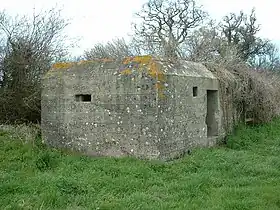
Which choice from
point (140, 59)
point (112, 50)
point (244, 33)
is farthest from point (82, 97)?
point (244, 33)

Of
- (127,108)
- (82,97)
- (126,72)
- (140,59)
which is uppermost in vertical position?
(140,59)

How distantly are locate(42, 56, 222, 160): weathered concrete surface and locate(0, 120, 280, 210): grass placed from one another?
1.34 ft

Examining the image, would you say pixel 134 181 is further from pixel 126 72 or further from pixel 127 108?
pixel 126 72

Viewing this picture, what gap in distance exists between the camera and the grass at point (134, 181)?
6.16 meters

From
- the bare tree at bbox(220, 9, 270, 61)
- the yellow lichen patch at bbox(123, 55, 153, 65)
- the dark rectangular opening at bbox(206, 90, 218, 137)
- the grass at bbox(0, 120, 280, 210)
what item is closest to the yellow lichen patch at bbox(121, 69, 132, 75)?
the yellow lichen patch at bbox(123, 55, 153, 65)

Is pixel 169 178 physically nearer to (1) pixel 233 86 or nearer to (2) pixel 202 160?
(2) pixel 202 160

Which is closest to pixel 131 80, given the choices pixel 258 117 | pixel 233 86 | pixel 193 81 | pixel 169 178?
pixel 193 81

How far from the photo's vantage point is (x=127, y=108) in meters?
9.15

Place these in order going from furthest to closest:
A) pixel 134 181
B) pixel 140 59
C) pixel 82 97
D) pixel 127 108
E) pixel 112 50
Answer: pixel 112 50 < pixel 82 97 < pixel 140 59 < pixel 127 108 < pixel 134 181

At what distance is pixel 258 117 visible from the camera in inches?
565

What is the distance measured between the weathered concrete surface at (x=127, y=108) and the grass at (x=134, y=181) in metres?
0.41

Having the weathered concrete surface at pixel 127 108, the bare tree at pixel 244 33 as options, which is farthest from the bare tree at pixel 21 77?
the bare tree at pixel 244 33

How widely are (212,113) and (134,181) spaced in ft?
16.8

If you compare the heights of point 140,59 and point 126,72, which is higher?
point 140,59
